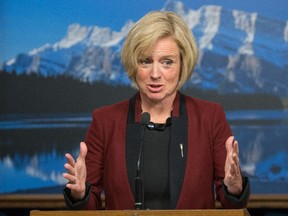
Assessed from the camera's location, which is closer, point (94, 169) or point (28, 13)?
point (94, 169)

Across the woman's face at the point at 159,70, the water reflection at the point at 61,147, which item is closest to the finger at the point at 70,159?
the woman's face at the point at 159,70

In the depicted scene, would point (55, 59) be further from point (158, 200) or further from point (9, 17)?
point (158, 200)

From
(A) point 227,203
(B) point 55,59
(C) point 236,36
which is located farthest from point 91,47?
(A) point 227,203

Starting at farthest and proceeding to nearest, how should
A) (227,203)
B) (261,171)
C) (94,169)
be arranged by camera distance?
1. (261,171)
2. (94,169)
3. (227,203)

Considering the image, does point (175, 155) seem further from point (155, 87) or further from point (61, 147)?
point (61, 147)

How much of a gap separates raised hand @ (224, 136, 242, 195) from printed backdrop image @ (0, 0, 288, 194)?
1.21 metres

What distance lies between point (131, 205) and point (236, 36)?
144 cm

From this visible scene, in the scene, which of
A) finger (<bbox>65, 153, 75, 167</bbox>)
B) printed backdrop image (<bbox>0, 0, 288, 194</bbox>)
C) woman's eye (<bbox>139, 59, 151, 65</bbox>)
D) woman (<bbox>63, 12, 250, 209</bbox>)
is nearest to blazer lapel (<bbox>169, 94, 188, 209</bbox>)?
woman (<bbox>63, 12, 250, 209</bbox>)

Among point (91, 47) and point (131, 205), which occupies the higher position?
point (91, 47)

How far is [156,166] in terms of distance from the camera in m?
2.32

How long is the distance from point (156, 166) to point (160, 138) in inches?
4.2

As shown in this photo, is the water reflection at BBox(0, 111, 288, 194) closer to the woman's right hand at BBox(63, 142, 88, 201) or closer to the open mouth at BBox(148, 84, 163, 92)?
the open mouth at BBox(148, 84, 163, 92)

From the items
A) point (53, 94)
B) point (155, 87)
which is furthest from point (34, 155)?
point (155, 87)

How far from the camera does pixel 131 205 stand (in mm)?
2275
